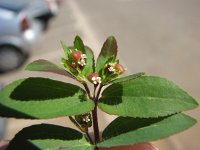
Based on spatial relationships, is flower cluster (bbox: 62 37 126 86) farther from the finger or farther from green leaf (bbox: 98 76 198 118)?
the finger

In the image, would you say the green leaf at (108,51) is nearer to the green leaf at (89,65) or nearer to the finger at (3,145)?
the green leaf at (89,65)

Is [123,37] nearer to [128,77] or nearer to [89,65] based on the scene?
[89,65]

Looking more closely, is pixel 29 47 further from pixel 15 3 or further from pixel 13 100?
pixel 13 100

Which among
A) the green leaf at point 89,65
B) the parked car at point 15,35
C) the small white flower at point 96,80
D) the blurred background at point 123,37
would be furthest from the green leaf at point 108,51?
the parked car at point 15,35

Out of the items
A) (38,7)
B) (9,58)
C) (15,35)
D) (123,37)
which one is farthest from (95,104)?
(38,7)

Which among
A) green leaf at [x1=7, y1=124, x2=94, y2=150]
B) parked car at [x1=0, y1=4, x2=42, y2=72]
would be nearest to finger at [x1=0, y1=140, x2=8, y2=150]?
green leaf at [x1=7, y1=124, x2=94, y2=150]

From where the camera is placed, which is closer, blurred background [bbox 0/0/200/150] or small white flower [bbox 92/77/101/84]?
small white flower [bbox 92/77/101/84]

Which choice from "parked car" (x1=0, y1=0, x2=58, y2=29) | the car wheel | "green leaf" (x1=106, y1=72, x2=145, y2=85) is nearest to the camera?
"green leaf" (x1=106, y1=72, x2=145, y2=85)
